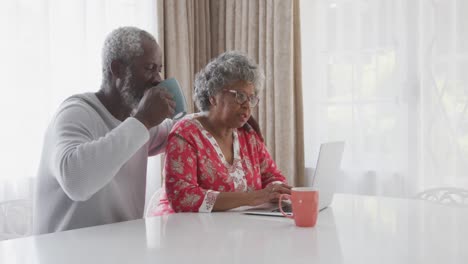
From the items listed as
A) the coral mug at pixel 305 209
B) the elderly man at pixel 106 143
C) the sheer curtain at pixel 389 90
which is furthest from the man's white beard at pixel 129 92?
the sheer curtain at pixel 389 90

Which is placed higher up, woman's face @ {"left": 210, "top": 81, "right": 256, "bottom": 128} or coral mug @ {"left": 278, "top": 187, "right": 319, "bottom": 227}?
woman's face @ {"left": 210, "top": 81, "right": 256, "bottom": 128}

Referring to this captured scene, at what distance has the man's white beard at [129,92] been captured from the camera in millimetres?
1631

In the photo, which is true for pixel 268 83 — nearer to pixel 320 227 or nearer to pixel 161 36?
pixel 161 36

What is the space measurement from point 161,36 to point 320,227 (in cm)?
221

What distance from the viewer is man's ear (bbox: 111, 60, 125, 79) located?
1.64 m

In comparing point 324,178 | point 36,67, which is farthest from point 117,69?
point 36,67

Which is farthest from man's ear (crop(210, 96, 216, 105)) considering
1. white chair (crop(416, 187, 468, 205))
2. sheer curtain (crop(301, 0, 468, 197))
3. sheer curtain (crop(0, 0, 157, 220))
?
sheer curtain (crop(301, 0, 468, 197))

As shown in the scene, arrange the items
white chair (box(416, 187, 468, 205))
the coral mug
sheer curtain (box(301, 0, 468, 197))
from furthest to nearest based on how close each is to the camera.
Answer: sheer curtain (box(301, 0, 468, 197)) → white chair (box(416, 187, 468, 205)) → the coral mug

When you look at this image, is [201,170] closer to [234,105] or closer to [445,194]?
[234,105]

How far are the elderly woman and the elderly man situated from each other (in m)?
0.15

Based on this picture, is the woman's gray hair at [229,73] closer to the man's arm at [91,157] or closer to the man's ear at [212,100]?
the man's ear at [212,100]

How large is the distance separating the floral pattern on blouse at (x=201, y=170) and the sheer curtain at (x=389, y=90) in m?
1.10

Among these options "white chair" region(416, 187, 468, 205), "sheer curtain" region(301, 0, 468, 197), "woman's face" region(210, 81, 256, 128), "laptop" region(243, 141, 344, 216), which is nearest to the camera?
"laptop" region(243, 141, 344, 216)

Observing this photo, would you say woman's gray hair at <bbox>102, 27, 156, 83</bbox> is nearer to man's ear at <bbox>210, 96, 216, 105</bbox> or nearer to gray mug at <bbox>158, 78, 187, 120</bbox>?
gray mug at <bbox>158, 78, 187, 120</bbox>
